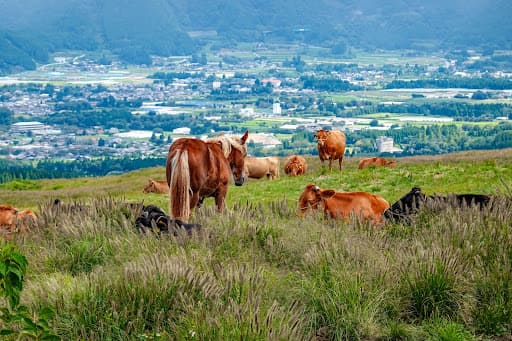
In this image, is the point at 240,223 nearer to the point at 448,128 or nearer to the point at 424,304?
the point at 424,304

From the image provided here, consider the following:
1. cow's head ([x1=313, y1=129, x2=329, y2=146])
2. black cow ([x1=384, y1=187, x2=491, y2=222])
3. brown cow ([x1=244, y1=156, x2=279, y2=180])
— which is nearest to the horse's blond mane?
black cow ([x1=384, y1=187, x2=491, y2=222])

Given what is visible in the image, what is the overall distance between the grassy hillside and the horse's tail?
1.53 m

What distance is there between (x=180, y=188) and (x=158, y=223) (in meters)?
1.55

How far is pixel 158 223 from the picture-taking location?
36.8 ft

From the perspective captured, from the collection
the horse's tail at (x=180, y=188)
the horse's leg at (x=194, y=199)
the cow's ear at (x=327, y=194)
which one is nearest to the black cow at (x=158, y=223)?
the horse's tail at (x=180, y=188)

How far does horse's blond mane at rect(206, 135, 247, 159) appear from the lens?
1495 centimetres

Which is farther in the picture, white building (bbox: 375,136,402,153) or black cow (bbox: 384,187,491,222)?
white building (bbox: 375,136,402,153)

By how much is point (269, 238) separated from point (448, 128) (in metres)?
111

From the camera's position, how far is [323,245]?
891 cm

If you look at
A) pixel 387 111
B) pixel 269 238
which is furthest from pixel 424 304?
pixel 387 111

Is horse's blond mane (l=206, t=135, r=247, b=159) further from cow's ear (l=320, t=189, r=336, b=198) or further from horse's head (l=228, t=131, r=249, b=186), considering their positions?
cow's ear (l=320, t=189, r=336, b=198)

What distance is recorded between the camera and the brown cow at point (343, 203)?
13.2 metres

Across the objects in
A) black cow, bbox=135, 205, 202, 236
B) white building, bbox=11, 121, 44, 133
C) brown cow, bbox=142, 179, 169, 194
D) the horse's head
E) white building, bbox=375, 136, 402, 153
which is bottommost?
white building, bbox=11, 121, 44, 133

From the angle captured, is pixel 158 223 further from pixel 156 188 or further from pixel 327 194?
pixel 156 188
